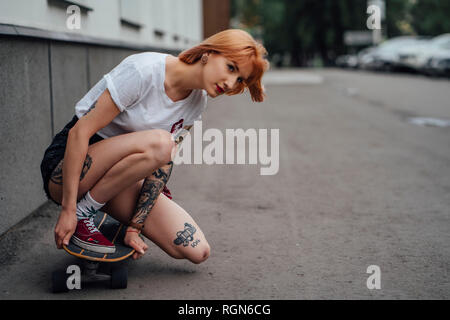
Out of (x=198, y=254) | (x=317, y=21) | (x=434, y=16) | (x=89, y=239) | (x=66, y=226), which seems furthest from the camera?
(x=434, y=16)

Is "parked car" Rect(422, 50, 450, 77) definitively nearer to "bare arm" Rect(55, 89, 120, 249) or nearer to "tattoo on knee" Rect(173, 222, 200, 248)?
"tattoo on knee" Rect(173, 222, 200, 248)

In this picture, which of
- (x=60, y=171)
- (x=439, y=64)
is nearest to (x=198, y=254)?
(x=60, y=171)

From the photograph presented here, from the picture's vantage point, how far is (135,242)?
10.4ft

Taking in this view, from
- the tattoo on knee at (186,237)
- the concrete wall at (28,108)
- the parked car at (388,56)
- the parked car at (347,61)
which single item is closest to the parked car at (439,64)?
the parked car at (388,56)

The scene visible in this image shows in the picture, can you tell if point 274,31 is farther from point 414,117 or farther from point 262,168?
point 262,168

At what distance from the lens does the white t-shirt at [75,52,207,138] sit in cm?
298

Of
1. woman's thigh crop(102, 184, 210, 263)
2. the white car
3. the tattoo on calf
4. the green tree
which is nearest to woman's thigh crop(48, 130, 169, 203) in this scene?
the tattoo on calf

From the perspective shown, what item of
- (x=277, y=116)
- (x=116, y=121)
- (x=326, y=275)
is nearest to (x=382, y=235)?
(x=326, y=275)

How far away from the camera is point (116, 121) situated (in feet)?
10.5

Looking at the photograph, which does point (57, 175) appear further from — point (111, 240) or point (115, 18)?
point (115, 18)

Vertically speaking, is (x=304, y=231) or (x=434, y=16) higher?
(x=434, y=16)

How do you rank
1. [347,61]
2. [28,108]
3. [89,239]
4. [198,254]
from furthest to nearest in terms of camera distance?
[347,61], [28,108], [198,254], [89,239]

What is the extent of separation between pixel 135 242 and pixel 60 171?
0.53 meters

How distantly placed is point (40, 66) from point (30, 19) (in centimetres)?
43
